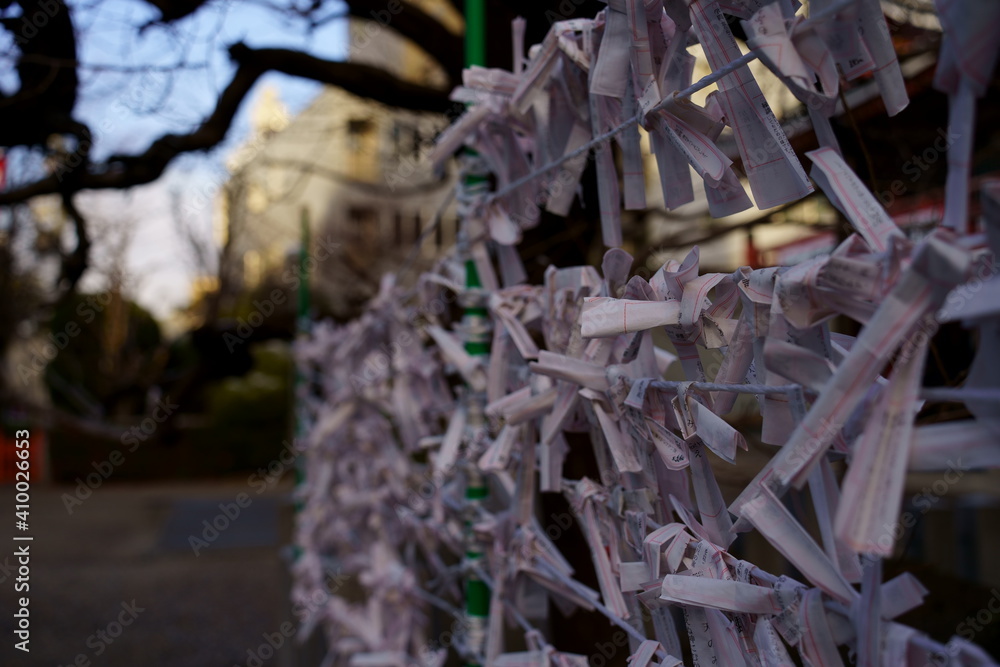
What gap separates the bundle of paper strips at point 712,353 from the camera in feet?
1.83

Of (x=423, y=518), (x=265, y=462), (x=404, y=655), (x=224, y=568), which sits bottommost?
(x=265, y=462)

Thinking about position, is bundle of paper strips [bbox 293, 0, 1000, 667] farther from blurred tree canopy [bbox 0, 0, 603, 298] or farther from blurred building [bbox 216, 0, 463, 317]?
blurred tree canopy [bbox 0, 0, 603, 298]

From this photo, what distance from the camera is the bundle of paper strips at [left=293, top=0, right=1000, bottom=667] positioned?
557 mm

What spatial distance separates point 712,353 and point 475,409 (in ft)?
1.65

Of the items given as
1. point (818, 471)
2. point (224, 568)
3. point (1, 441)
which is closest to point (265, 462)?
point (1, 441)

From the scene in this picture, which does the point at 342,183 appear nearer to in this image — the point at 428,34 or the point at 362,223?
the point at 428,34

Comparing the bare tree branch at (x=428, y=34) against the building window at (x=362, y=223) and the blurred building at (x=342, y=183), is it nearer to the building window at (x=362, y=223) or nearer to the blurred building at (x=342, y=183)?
the blurred building at (x=342, y=183)

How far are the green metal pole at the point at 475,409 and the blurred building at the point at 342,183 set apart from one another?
0.23 m

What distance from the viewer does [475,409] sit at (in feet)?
5.07

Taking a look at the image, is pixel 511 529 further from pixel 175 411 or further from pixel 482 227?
pixel 175 411

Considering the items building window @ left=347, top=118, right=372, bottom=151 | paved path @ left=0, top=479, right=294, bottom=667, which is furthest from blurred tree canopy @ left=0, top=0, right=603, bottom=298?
paved path @ left=0, top=479, right=294, bottom=667

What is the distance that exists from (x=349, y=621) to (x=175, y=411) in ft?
7.79

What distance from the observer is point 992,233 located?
0.52 m

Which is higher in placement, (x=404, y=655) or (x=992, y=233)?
(x=992, y=233)
